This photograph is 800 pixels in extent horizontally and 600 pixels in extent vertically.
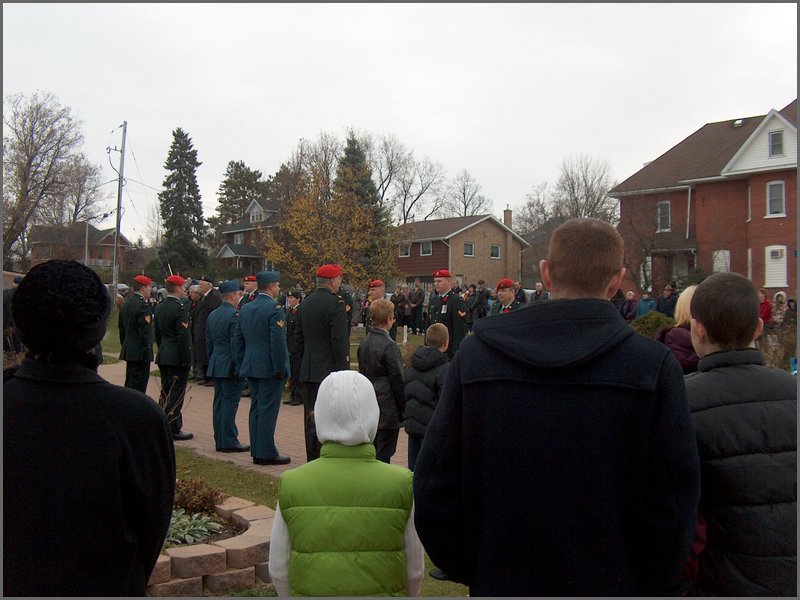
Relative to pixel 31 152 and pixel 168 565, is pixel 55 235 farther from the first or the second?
pixel 168 565

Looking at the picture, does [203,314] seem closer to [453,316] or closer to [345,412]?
[453,316]

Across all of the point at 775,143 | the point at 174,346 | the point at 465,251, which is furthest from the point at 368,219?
the point at 174,346

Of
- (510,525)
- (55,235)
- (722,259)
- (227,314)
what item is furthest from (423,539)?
(55,235)

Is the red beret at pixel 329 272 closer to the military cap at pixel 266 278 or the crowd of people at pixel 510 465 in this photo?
the military cap at pixel 266 278

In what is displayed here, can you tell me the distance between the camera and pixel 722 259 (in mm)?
38719

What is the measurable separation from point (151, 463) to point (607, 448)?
1531 mm

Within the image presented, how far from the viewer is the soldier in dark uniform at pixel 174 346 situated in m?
9.83

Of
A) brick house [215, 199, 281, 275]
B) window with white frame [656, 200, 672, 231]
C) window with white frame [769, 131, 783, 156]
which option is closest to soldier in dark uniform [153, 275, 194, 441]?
window with white frame [769, 131, 783, 156]

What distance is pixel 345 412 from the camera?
9.96ft

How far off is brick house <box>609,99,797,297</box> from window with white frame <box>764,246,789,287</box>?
0.05 m

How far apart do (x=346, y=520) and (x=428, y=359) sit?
3277 mm

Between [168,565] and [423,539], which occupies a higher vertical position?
[423,539]

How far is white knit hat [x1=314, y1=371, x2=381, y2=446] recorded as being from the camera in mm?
3029

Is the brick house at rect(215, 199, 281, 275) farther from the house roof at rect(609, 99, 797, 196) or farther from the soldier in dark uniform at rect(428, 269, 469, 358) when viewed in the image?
the soldier in dark uniform at rect(428, 269, 469, 358)
